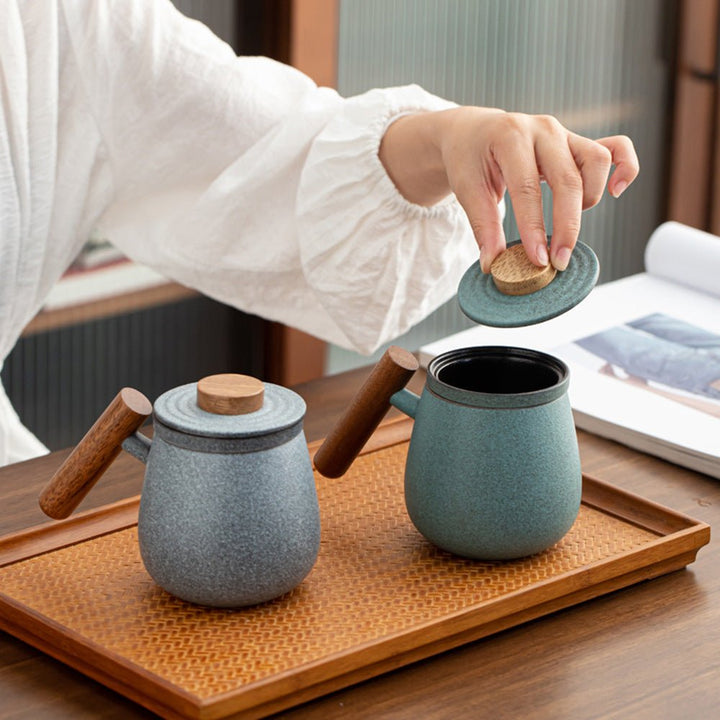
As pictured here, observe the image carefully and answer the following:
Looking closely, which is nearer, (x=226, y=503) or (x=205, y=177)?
(x=226, y=503)

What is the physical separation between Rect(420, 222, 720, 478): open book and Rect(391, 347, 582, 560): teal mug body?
8.6 inches

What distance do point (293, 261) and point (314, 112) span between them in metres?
0.13

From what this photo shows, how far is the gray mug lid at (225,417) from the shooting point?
0.58 m

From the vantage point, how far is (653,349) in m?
1.01

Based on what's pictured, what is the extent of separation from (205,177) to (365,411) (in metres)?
0.48

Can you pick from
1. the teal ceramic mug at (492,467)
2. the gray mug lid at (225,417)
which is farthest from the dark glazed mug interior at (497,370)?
the gray mug lid at (225,417)

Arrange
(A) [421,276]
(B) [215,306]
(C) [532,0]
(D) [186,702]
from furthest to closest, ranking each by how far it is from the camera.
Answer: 1. (C) [532,0]
2. (B) [215,306]
3. (A) [421,276]
4. (D) [186,702]

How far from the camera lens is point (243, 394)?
1.95 ft

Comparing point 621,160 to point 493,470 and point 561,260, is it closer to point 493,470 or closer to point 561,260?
point 561,260

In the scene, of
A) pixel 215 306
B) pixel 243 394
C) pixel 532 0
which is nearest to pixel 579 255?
pixel 243 394

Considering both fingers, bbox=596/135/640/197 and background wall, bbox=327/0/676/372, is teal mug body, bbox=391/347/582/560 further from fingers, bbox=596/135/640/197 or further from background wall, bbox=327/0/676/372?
background wall, bbox=327/0/676/372

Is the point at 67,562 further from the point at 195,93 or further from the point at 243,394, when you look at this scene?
the point at 195,93

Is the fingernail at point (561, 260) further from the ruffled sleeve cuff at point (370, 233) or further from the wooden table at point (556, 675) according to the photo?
the ruffled sleeve cuff at point (370, 233)

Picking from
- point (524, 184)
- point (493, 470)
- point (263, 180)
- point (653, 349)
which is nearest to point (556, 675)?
point (493, 470)
